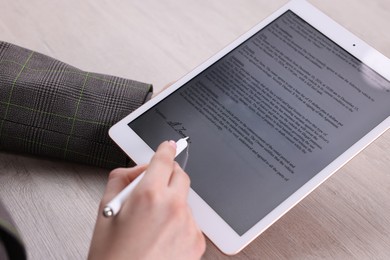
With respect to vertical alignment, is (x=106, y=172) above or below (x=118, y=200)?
below

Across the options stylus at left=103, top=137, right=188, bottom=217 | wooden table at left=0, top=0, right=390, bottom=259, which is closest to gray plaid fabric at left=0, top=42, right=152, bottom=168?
wooden table at left=0, top=0, right=390, bottom=259

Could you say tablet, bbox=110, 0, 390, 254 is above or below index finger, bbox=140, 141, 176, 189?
below

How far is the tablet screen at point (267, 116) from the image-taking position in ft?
2.18

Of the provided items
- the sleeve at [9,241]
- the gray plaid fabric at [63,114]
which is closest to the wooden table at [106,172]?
the gray plaid fabric at [63,114]

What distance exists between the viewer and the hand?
1.77 feet

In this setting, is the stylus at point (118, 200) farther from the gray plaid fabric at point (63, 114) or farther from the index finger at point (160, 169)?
the gray plaid fabric at point (63, 114)

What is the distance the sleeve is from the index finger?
0.12 metres

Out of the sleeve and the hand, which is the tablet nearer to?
the hand

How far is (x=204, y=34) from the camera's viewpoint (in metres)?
0.90

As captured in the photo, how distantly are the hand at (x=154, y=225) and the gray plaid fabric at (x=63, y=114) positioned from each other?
20 centimetres

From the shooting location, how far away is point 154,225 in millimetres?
543

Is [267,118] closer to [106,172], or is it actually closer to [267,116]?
[267,116]

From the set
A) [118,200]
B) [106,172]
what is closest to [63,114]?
[106,172]

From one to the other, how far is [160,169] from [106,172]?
0.23m
